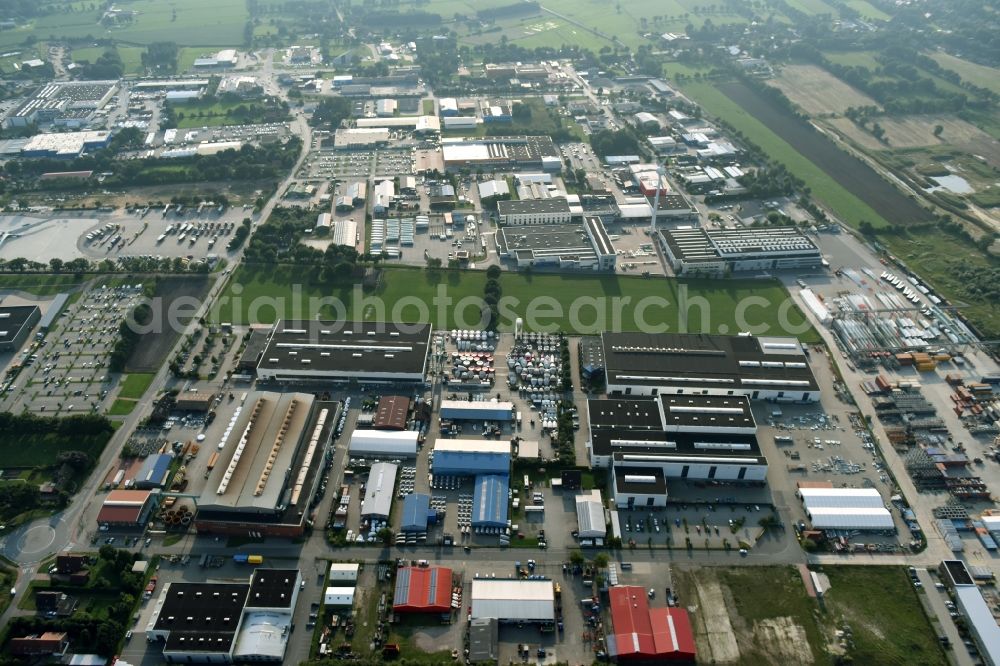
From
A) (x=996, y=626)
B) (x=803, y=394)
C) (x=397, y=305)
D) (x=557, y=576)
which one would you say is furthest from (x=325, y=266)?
(x=996, y=626)

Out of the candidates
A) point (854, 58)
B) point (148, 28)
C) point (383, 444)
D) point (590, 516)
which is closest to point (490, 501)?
point (590, 516)

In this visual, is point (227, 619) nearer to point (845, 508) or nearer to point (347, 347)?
point (347, 347)

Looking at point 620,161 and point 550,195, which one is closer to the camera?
point 550,195

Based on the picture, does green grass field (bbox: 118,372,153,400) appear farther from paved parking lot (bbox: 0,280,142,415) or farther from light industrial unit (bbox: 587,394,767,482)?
light industrial unit (bbox: 587,394,767,482)

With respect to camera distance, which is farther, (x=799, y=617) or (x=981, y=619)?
(x=799, y=617)

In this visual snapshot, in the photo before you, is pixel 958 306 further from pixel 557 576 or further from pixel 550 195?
pixel 557 576

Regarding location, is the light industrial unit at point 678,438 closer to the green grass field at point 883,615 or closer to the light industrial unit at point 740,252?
the green grass field at point 883,615
